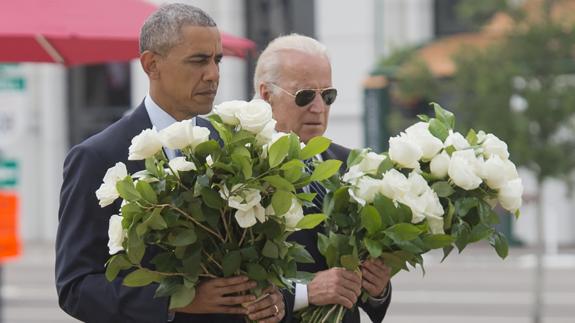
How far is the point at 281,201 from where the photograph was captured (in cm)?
346

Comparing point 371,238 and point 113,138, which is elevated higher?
point 113,138

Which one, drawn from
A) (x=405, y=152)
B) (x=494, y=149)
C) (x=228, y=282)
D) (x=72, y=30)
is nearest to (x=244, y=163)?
(x=228, y=282)

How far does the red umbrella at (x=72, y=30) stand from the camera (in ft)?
19.3

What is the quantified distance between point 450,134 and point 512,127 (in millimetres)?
10686

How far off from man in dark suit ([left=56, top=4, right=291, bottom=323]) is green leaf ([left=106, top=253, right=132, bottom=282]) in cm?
11

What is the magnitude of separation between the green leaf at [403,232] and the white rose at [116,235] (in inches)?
27.2

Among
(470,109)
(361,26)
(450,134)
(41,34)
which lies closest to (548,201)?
(361,26)

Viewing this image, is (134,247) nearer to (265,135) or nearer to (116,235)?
(116,235)

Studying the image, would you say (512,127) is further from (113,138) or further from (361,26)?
(361,26)

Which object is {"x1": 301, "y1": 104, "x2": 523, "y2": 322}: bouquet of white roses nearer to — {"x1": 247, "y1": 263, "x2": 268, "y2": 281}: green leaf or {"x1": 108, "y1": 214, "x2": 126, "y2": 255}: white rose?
{"x1": 247, "y1": 263, "x2": 268, "y2": 281}: green leaf

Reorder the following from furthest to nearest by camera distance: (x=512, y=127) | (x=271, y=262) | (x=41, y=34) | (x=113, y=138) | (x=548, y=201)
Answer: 1. (x=548, y=201)
2. (x=512, y=127)
3. (x=41, y=34)
4. (x=113, y=138)
5. (x=271, y=262)

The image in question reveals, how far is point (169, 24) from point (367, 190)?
686 mm

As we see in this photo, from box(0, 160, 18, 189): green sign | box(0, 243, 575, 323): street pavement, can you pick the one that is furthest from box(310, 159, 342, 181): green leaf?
box(0, 243, 575, 323): street pavement

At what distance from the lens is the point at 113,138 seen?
3.80 metres
